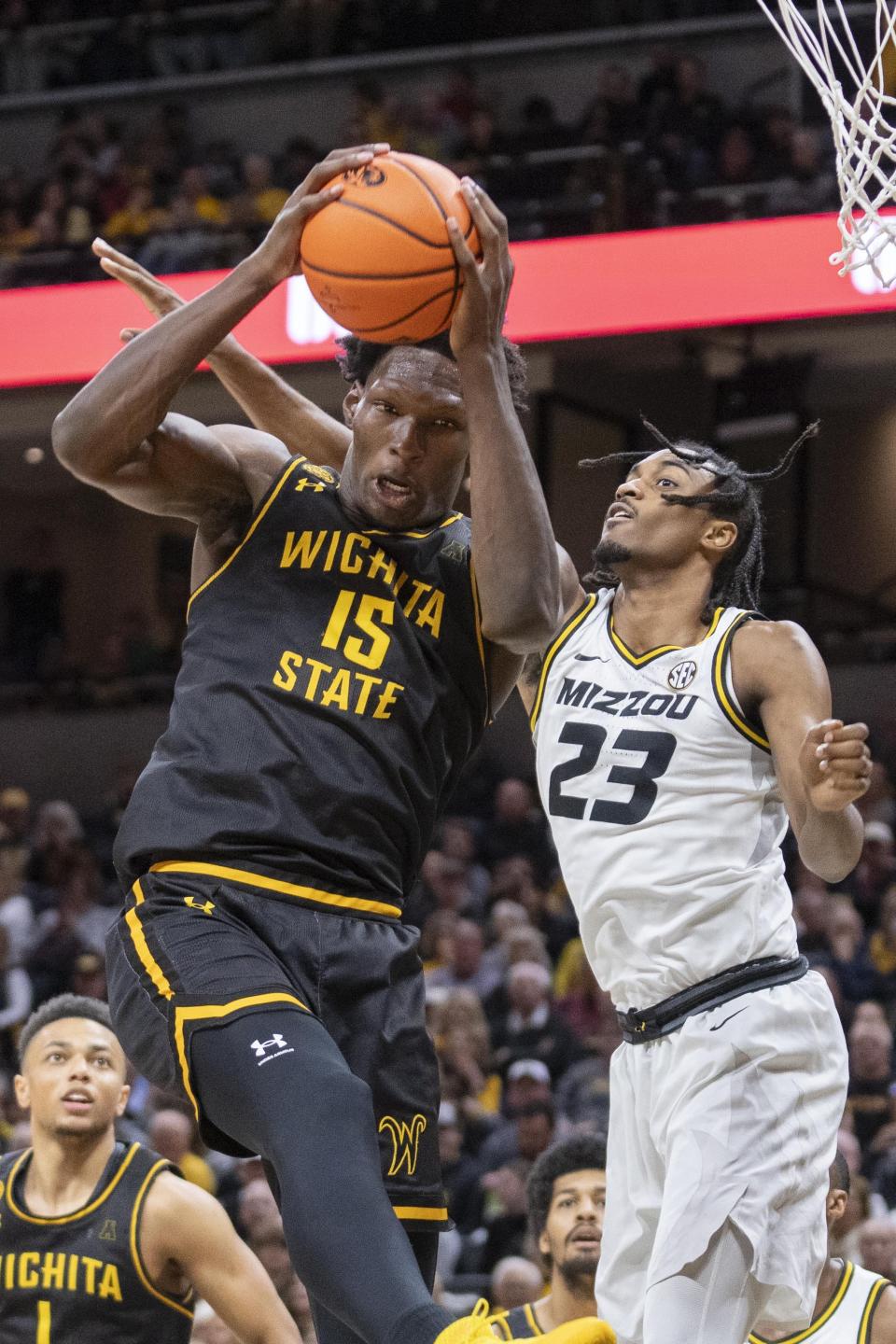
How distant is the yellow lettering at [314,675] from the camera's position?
3.28 metres

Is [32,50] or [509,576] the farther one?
[32,50]

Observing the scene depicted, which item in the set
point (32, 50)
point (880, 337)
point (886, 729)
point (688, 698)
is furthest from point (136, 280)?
point (32, 50)

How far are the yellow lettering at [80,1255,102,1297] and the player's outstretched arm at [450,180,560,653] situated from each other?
260 cm

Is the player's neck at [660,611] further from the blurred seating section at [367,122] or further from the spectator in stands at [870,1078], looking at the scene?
the blurred seating section at [367,122]

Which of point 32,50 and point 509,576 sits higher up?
point 32,50

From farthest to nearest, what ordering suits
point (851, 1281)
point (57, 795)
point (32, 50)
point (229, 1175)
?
point (32, 50) < point (57, 795) < point (229, 1175) < point (851, 1281)

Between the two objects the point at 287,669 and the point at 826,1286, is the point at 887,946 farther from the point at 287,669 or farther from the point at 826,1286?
the point at 287,669

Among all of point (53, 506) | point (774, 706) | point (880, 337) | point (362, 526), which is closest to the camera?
point (362, 526)

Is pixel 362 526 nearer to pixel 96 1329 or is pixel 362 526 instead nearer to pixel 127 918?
pixel 127 918

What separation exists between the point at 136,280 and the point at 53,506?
1424cm

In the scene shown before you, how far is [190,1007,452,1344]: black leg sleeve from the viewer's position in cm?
255

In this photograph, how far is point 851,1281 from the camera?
485 centimetres

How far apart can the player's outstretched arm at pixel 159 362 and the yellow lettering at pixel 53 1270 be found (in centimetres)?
261

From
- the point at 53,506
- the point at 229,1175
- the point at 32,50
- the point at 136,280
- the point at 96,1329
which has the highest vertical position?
the point at 32,50
